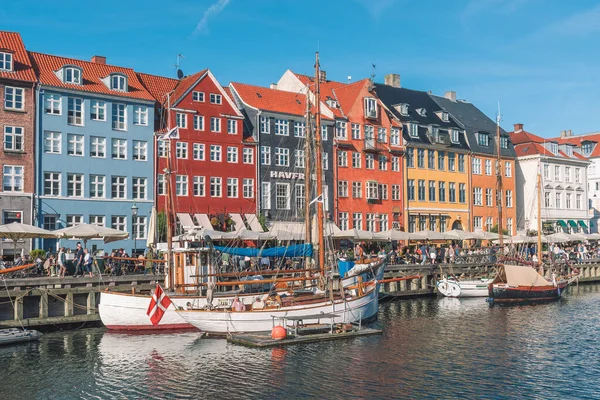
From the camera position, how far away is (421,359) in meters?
28.3

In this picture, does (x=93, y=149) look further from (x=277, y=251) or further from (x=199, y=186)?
(x=277, y=251)

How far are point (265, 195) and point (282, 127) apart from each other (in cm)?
650

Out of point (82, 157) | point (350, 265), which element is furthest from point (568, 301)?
point (82, 157)

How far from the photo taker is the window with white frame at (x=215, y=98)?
59.2 meters

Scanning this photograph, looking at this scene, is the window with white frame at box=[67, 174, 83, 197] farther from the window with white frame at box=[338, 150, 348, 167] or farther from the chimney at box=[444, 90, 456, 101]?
the chimney at box=[444, 90, 456, 101]

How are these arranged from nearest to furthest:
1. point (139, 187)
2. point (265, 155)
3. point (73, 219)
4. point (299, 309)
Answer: point (299, 309) < point (73, 219) < point (139, 187) < point (265, 155)

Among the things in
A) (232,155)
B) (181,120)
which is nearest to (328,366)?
(181,120)

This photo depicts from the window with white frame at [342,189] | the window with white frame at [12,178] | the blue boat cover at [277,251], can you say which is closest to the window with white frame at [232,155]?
the window with white frame at [342,189]

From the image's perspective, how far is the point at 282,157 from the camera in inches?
2499

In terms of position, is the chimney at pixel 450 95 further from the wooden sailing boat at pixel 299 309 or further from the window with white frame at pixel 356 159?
the wooden sailing boat at pixel 299 309

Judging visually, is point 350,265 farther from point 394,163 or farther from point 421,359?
point 394,163

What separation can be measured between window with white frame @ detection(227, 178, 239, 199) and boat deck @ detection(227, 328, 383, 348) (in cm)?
2761

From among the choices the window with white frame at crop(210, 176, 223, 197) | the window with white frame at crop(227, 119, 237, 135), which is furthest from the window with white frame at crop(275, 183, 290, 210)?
the window with white frame at crop(227, 119, 237, 135)

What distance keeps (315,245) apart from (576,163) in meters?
60.7
